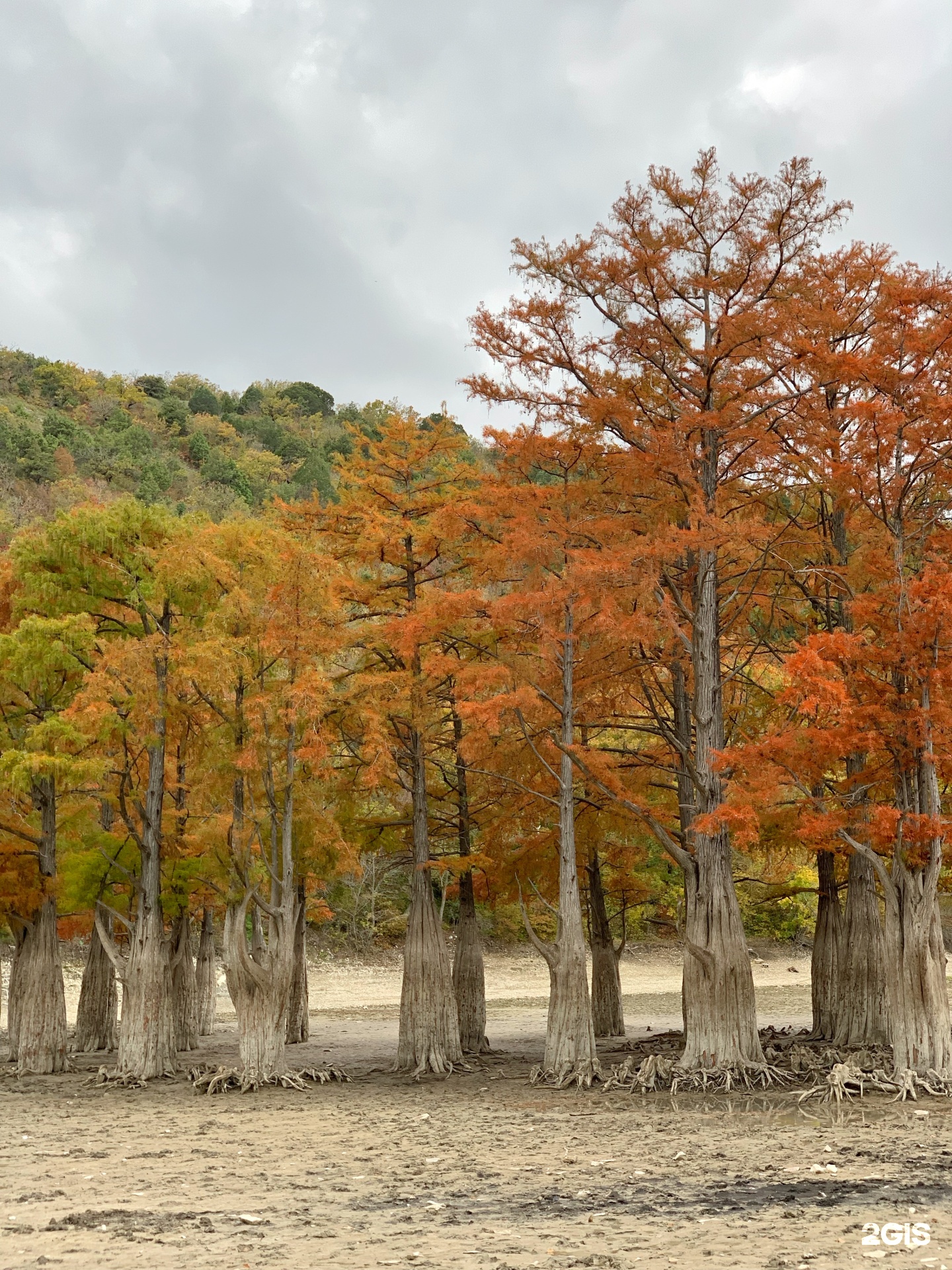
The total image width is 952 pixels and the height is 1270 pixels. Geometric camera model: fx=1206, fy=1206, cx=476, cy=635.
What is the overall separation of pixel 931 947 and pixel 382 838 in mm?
11908

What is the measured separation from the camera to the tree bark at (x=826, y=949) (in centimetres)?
2262

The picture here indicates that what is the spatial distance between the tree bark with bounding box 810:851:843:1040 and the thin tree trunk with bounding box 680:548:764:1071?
437 cm

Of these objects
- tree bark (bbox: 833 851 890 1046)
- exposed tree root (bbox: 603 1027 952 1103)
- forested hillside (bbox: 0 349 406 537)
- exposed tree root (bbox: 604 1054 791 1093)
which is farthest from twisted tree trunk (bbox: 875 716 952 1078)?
forested hillside (bbox: 0 349 406 537)

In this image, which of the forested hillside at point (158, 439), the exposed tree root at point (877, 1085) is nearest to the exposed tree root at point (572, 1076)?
the exposed tree root at point (877, 1085)

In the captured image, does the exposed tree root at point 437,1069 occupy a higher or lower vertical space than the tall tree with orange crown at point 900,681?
lower

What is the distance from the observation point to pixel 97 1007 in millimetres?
26594

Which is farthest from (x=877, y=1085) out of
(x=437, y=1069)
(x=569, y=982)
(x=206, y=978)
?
(x=206, y=978)

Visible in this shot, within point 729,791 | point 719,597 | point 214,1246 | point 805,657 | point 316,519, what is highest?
point 316,519

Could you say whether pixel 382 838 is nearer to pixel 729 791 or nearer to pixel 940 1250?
pixel 729 791

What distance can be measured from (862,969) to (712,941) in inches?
160

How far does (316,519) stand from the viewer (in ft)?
80.0

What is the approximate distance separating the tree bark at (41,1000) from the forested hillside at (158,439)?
111 feet

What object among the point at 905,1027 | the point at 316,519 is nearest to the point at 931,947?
the point at 905,1027

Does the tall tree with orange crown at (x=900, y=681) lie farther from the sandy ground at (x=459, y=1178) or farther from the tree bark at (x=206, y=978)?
the tree bark at (x=206, y=978)
